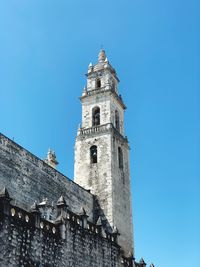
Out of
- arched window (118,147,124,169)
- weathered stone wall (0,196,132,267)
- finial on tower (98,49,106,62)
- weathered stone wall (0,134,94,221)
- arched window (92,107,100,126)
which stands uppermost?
finial on tower (98,49,106,62)

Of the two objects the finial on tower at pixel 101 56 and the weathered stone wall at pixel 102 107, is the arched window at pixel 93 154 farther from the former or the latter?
the finial on tower at pixel 101 56

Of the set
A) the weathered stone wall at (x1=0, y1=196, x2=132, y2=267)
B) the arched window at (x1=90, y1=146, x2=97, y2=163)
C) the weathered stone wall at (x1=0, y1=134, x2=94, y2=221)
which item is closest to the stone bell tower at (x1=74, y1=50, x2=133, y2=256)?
the arched window at (x1=90, y1=146, x2=97, y2=163)

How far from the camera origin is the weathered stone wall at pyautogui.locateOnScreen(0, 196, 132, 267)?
47.2 ft

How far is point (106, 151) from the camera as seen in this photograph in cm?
3662

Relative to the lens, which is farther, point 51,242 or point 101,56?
point 101,56

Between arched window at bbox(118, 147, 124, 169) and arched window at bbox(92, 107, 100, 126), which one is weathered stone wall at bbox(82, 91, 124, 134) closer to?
arched window at bbox(92, 107, 100, 126)

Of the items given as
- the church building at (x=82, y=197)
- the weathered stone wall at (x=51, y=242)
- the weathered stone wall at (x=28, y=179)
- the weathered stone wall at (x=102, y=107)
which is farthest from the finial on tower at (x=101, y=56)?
the weathered stone wall at (x=51, y=242)

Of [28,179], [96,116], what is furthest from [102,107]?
[28,179]

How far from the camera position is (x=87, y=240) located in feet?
61.5

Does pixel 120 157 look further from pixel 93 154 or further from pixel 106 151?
pixel 93 154

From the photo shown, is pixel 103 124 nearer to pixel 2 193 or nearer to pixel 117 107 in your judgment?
pixel 117 107

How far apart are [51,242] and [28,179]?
11.9 meters

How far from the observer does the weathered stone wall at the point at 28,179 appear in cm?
2603

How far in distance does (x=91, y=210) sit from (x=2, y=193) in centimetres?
2015
